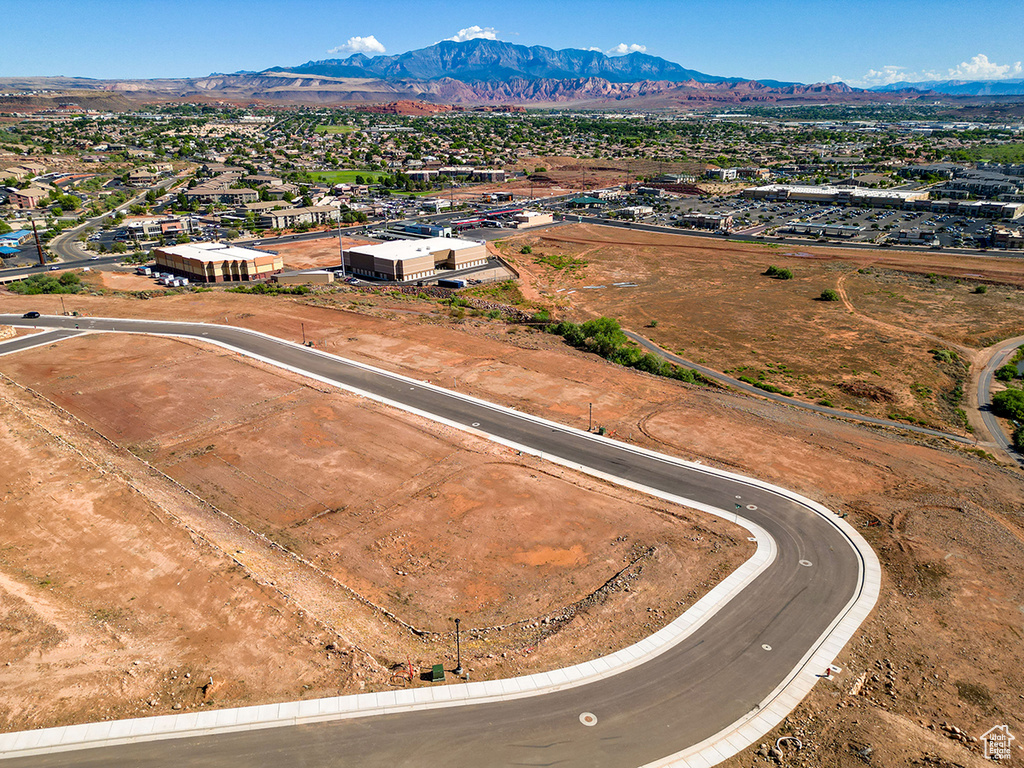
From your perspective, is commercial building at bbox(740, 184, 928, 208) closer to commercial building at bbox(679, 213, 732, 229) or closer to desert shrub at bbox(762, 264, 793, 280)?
commercial building at bbox(679, 213, 732, 229)

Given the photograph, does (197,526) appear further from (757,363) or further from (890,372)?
(890,372)

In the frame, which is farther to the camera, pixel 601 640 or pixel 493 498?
pixel 493 498

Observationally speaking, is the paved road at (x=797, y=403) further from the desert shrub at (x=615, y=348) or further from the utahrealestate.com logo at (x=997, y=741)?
the utahrealestate.com logo at (x=997, y=741)

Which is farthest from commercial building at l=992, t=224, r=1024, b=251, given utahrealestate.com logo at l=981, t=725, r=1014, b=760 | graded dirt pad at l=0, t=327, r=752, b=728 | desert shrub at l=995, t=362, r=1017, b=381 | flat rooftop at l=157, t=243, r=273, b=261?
flat rooftop at l=157, t=243, r=273, b=261

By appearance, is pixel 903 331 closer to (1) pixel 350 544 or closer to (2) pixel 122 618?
(1) pixel 350 544

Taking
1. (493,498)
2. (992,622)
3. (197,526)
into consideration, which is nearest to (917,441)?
(992,622)

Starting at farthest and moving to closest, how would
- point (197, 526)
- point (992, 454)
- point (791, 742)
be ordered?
1. point (992, 454)
2. point (197, 526)
3. point (791, 742)

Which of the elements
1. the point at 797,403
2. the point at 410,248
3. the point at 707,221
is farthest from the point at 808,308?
the point at 410,248

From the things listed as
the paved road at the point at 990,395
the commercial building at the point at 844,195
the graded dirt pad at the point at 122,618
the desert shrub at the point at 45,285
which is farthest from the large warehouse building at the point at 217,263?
the commercial building at the point at 844,195
